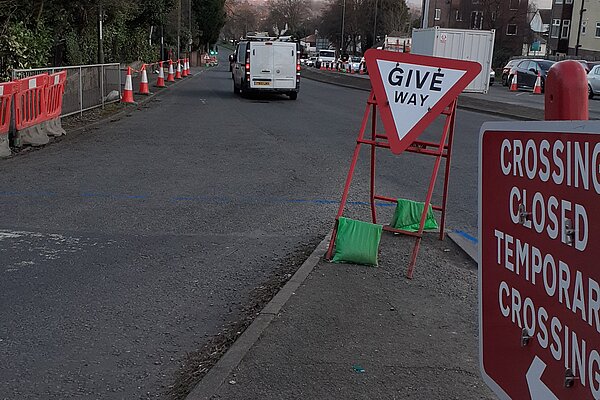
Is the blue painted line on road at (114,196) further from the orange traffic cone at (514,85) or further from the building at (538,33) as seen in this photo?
the building at (538,33)

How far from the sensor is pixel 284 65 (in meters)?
24.9

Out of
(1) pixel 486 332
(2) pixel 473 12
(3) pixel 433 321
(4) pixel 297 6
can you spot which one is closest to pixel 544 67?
(3) pixel 433 321

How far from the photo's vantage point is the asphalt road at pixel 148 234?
4.24m

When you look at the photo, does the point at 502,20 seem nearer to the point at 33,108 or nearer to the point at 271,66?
the point at 271,66

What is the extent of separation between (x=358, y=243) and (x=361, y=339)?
1.61m

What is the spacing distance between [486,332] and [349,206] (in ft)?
19.6

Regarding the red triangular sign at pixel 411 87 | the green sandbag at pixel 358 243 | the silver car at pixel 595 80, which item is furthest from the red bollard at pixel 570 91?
the silver car at pixel 595 80

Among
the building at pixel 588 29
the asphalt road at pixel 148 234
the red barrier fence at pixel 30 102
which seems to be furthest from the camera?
the building at pixel 588 29

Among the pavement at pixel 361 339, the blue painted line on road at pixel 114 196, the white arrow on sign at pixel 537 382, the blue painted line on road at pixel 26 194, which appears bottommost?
the blue painted line on road at pixel 26 194

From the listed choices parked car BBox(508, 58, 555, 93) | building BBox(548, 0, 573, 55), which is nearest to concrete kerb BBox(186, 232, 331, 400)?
parked car BBox(508, 58, 555, 93)

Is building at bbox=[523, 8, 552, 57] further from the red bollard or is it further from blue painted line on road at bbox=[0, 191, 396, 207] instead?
the red bollard

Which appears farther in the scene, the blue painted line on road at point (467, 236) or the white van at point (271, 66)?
the white van at point (271, 66)

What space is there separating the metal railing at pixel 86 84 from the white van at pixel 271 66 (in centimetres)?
532

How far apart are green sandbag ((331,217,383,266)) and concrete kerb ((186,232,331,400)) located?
0.24 metres
